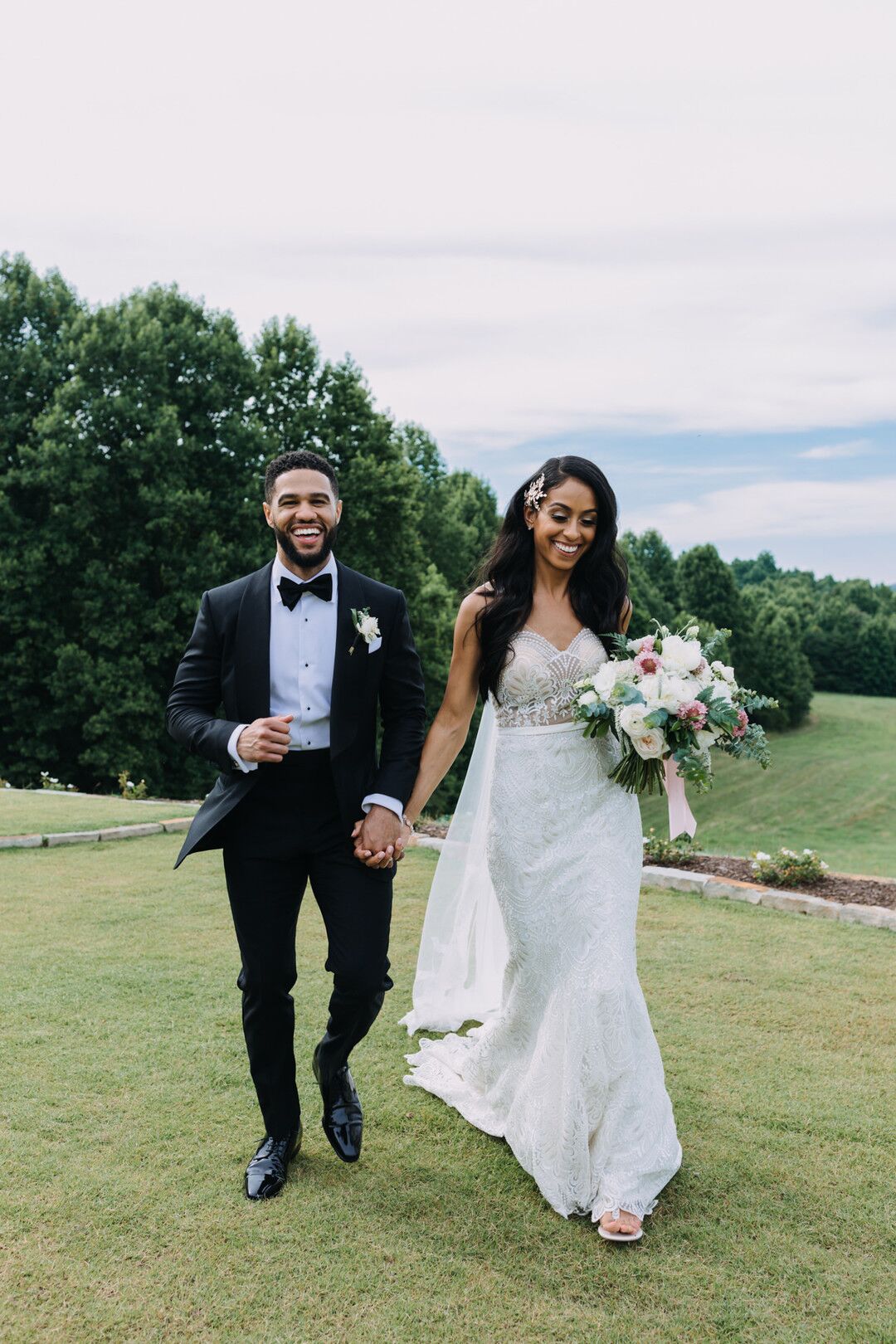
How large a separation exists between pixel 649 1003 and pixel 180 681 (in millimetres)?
3284

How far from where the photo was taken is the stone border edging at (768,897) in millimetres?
7473

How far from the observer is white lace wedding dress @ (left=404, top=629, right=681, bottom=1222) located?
3.84m

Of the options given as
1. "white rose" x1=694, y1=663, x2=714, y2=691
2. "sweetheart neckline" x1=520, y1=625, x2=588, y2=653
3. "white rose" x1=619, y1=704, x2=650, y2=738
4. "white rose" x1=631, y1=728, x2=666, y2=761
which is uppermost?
"sweetheart neckline" x1=520, y1=625, x2=588, y2=653

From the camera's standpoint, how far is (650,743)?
3.89 metres

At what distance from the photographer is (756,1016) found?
5660 millimetres

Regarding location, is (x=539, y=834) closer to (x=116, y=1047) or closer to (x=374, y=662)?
(x=374, y=662)

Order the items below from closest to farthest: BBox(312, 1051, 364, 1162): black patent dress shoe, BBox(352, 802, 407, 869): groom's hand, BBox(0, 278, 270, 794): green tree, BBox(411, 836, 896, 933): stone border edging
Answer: BBox(352, 802, 407, 869): groom's hand → BBox(312, 1051, 364, 1162): black patent dress shoe → BBox(411, 836, 896, 933): stone border edging → BBox(0, 278, 270, 794): green tree

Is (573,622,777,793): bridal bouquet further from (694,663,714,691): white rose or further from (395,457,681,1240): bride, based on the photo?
(395,457,681,1240): bride

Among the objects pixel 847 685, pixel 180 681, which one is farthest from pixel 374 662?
pixel 847 685

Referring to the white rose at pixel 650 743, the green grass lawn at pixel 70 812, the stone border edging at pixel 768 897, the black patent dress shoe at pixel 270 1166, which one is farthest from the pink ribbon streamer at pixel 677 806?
the green grass lawn at pixel 70 812

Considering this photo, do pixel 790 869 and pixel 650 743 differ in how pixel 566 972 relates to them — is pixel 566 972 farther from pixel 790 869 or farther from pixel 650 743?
pixel 790 869

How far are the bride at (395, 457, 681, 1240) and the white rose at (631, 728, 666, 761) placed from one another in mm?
298

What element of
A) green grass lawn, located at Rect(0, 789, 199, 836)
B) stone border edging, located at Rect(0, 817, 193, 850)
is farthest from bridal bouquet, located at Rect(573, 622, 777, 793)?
green grass lawn, located at Rect(0, 789, 199, 836)

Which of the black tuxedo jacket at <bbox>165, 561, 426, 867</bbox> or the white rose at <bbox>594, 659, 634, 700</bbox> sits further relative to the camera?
the white rose at <bbox>594, 659, 634, 700</bbox>
